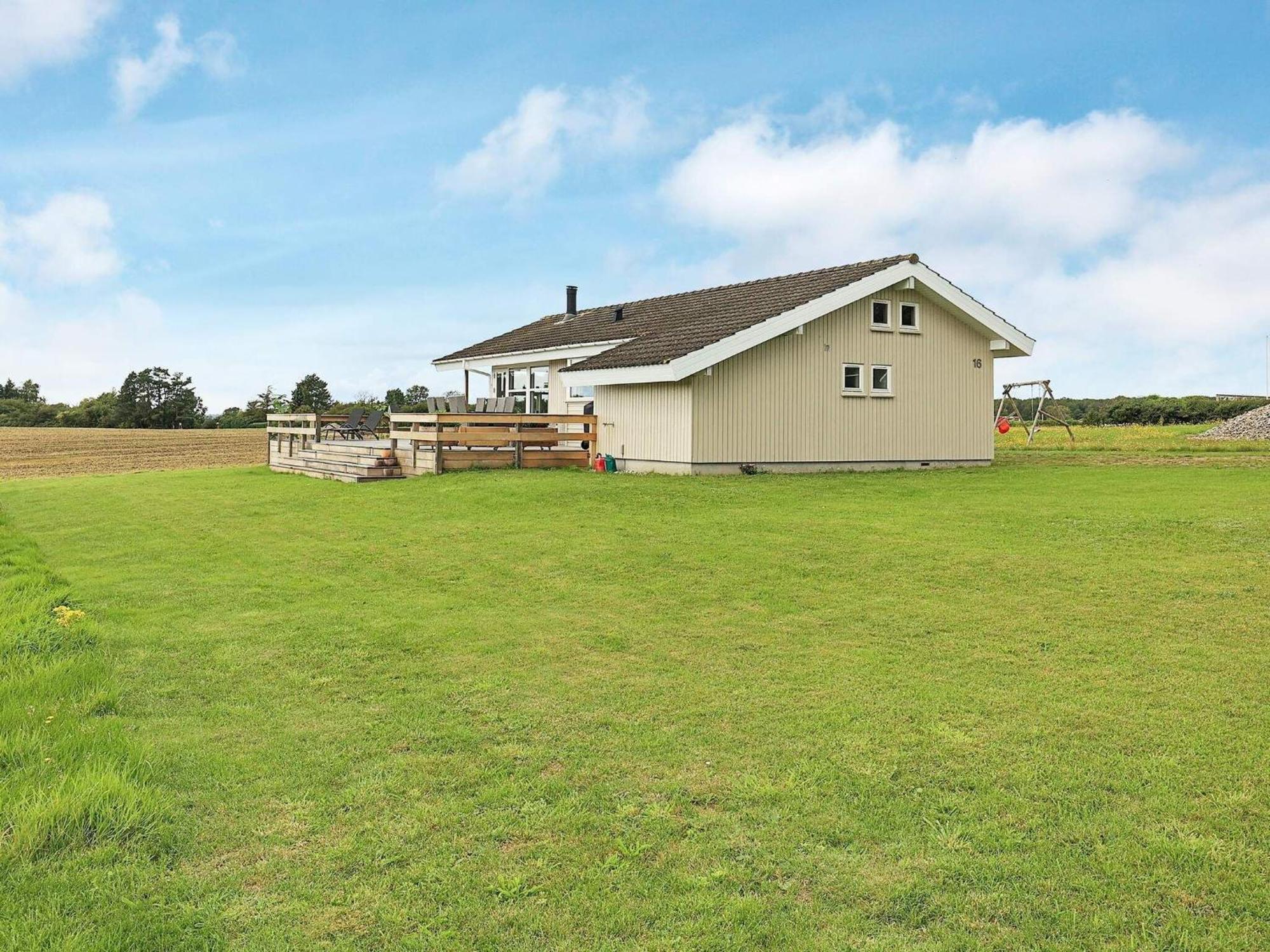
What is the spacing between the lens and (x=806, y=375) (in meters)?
21.0

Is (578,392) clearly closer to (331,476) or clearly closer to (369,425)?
(369,425)

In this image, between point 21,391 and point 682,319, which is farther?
point 21,391

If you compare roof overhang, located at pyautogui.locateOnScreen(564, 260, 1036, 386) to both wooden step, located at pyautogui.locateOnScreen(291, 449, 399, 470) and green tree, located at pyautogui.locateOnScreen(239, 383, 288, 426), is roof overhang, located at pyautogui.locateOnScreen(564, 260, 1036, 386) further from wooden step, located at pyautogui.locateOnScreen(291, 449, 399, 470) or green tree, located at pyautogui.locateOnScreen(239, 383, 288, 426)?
green tree, located at pyautogui.locateOnScreen(239, 383, 288, 426)

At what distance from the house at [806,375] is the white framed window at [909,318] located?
35 millimetres

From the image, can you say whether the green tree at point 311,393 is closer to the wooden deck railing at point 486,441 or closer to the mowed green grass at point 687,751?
the wooden deck railing at point 486,441

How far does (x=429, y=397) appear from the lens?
2447cm

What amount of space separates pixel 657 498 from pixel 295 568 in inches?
254

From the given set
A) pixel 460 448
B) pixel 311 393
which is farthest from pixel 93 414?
pixel 460 448

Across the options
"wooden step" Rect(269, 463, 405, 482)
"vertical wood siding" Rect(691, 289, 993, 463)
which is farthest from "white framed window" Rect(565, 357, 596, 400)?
"wooden step" Rect(269, 463, 405, 482)

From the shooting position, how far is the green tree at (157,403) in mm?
57406

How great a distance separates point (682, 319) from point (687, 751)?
64.8 feet

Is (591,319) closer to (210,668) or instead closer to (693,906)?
(210,668)

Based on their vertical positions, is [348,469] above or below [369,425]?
below

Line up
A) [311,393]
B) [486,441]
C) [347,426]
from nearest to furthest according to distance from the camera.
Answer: [486,441]
[347,426]
[311,393]
